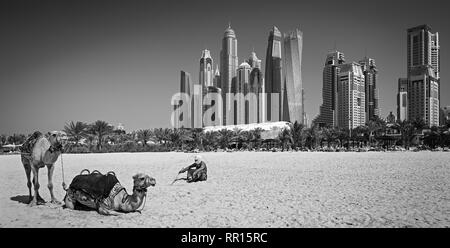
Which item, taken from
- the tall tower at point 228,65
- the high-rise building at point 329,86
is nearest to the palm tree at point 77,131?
the high-rise building at point 329,86

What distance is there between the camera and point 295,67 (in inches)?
4887

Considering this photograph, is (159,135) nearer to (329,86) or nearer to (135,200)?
(329,86)

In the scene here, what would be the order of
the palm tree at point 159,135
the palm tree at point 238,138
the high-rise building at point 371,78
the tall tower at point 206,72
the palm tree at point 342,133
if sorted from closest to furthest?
the high-rise building at point 371,78 → the palm tree at point 342,133 → the palm tree at point 238,138 → the palm tree at point 159,135 → the tall tower at point 206,72

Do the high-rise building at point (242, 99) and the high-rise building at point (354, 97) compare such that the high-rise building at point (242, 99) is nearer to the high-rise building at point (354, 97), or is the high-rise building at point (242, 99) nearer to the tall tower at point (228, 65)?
the tall tower at point (228, 65)

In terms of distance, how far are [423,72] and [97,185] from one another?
7.87 meters

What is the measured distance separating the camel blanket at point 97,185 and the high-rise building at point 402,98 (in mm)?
7031

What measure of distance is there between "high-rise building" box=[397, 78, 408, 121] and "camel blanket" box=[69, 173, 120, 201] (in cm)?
703

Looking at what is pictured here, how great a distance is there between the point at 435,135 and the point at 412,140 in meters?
7.67

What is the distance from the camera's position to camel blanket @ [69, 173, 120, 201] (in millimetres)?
4934

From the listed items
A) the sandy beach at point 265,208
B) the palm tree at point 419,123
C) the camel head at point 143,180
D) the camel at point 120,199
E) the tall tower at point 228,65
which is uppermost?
the tall tower at point 228,65

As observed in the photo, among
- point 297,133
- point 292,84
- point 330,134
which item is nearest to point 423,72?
point 297,133

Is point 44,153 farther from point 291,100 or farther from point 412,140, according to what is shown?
point 291,100

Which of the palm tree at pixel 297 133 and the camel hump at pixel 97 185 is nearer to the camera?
the camel hump at pixel 97 185

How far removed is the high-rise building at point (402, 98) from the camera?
25.4 ft
